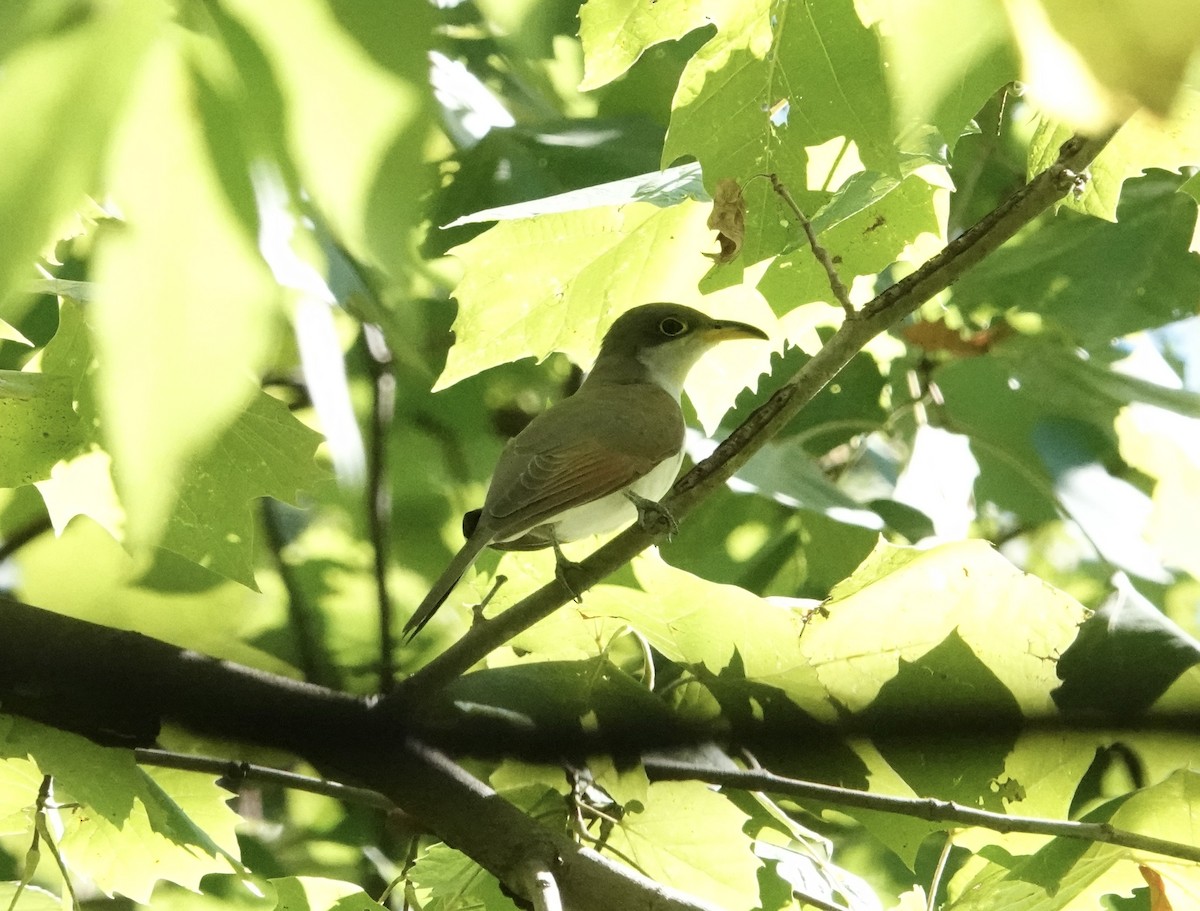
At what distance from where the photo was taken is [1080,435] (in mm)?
3488

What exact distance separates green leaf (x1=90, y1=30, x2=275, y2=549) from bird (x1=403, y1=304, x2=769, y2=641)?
1.94 m

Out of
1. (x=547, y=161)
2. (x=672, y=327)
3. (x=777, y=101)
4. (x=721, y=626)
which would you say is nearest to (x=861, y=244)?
(x=777, y=101)

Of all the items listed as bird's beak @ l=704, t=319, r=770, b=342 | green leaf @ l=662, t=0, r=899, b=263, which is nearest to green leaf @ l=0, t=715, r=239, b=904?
green leaf @ l=662, t=0, r=899, b=263

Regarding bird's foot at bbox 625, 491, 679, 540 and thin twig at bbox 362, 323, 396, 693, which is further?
thin twig at bbox 362, 323, 396, 693

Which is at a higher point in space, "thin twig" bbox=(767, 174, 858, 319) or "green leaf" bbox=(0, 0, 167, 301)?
"green leaf" bbox=(0, 0, 167, 301)

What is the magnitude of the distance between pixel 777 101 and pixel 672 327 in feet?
6.48

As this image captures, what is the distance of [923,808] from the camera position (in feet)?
6.87

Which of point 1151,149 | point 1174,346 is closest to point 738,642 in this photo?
point 1151,149

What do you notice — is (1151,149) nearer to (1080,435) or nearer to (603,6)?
(603,6)

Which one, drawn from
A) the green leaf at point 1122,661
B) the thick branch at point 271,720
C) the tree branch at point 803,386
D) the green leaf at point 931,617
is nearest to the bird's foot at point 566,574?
the tree branch at point 803,386

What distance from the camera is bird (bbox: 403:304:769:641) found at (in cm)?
284

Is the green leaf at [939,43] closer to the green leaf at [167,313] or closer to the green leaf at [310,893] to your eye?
the green leaf at [167,313]

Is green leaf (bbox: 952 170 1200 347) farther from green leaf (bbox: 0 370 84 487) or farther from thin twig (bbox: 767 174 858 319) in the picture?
green leaf (bbox: 0 370 84 487)

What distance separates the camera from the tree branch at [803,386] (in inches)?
72.4
